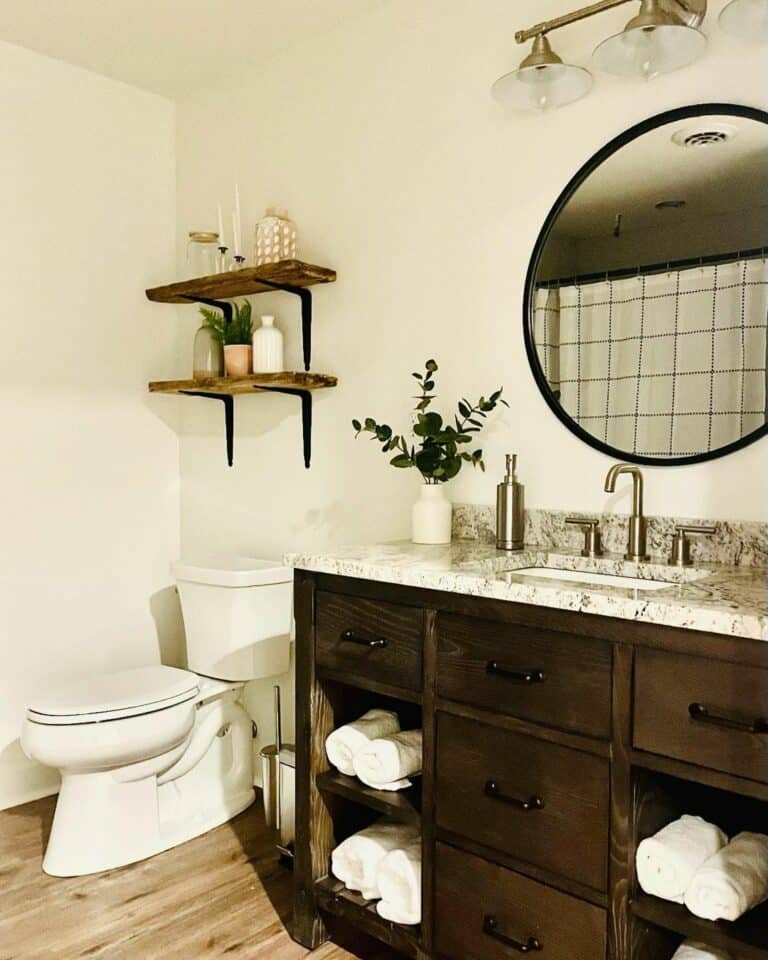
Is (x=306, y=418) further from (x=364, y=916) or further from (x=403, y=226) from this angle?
(x=364, y=916)

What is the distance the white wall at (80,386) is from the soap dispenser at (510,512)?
59.8 inches

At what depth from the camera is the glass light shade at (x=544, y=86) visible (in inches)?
73.2

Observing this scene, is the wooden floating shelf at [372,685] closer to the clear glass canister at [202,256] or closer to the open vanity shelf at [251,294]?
the open vanity shelf at [251,294]

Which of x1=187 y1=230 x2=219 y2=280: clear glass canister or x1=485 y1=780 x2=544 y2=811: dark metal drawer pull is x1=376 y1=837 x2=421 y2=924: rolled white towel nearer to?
x1=485 y1=780 x2=544 y2=811: dark metal drawer pull

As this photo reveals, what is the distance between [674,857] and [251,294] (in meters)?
2.08

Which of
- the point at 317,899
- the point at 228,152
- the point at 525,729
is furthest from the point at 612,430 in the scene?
the point at 228,152

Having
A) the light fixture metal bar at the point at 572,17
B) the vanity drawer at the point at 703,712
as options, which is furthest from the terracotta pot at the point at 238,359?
the vanity drawer at the point at 703,712

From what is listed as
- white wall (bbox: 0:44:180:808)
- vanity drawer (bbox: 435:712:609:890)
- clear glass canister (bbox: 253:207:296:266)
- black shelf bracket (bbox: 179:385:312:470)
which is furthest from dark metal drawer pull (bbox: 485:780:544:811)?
white wall (bbox: 0:44:180:808)

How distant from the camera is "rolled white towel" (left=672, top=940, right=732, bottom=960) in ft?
4.51

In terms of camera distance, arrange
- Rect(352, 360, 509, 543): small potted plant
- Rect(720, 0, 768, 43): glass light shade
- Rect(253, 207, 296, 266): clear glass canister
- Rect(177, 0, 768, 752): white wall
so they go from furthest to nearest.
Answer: Rect(253, 207, 296, 266): clear glass canister → Rect(352, 360, 509, 543): small potted plant → Rect(177, 0, 768, 752): white wall → Rect(720, 0, 768, 43): glass light shade

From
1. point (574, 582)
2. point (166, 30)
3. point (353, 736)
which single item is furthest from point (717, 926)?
point (166, 30)

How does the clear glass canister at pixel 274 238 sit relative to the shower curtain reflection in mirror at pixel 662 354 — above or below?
above

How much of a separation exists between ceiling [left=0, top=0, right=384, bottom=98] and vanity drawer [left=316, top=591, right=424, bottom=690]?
1.72 meters

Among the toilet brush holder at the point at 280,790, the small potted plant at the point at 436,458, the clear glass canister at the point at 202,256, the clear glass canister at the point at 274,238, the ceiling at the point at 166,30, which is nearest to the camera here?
the small potted plant at the point at 436,458
